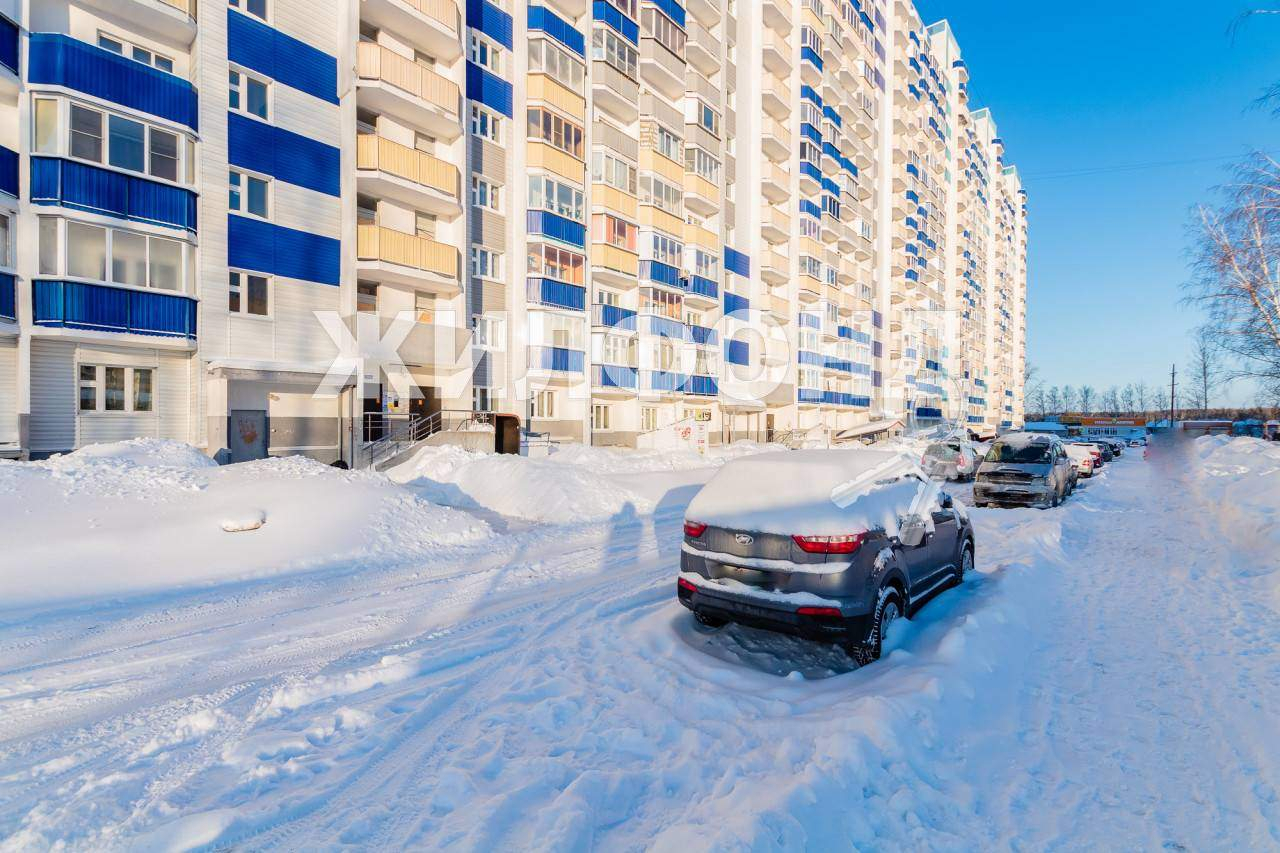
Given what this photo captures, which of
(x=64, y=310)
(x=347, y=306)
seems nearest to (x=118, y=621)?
(x=64, y=310)

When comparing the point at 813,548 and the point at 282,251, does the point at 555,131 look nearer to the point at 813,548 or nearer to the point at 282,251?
the point at 282,251

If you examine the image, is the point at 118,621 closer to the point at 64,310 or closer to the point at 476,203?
the point at 64,310

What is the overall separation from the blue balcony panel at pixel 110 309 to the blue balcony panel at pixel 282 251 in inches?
83.8

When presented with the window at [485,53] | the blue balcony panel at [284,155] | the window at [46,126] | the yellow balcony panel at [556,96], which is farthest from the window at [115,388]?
the yellow balcony panel at [556,96]

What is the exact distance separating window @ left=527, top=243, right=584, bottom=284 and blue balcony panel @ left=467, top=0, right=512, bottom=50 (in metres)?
7.82

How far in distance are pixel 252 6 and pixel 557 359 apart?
14067 mm

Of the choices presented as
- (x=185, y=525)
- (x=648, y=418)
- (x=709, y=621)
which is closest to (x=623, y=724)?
(x=709, y=621)

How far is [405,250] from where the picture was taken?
20.8 meters

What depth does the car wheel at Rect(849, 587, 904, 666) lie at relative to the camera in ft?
17.0

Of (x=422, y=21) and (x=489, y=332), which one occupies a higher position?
(x=422, y=21)

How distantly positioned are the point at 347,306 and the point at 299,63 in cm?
693

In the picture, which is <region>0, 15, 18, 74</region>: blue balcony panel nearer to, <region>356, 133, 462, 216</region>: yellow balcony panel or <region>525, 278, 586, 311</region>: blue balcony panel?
<region>356, 133, 462, 216</region>: yellow balcony panel

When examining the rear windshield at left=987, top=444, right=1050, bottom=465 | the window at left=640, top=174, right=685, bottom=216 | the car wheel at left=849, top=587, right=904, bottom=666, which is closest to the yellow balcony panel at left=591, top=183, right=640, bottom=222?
the window at left=640, top=174, right=685, bottom=216

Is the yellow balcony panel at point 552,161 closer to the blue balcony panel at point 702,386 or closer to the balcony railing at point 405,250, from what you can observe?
the balcony railing at point 405,250
